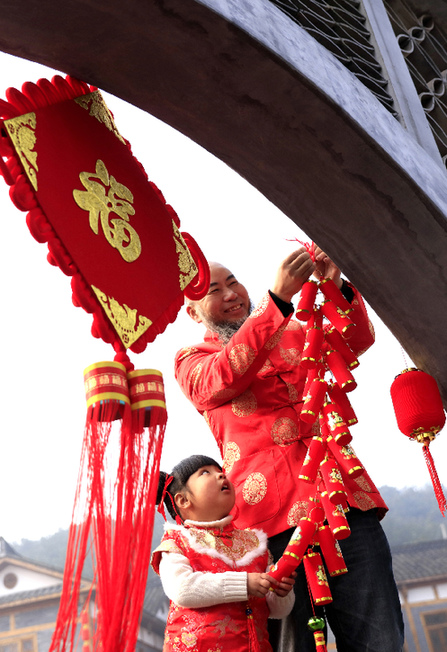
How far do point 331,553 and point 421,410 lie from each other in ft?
1.26

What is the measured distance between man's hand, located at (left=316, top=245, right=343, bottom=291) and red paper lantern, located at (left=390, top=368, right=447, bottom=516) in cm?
26

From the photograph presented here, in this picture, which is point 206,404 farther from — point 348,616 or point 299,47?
point 299,47

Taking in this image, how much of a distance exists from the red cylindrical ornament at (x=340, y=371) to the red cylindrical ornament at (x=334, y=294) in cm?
10

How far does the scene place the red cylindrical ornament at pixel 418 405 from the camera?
1424mm

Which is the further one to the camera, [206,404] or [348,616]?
[206,404]

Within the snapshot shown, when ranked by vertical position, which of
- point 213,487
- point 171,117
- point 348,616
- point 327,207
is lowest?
point 348,616

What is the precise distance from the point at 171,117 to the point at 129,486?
62 cm

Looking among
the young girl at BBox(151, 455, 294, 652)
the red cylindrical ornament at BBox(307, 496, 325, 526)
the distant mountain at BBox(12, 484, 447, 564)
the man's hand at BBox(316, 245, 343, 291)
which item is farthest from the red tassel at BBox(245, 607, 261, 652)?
the distant mountain at BBox(12, 484, 447, 564)

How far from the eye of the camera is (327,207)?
1258 mm

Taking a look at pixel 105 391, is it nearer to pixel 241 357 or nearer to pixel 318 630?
pixel 241 357

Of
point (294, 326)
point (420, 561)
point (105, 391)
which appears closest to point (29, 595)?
point (420, 561)

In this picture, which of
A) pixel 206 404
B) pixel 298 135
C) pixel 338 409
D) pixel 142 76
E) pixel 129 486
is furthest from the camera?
pixel 206 404

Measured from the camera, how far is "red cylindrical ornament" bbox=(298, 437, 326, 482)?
1.21m

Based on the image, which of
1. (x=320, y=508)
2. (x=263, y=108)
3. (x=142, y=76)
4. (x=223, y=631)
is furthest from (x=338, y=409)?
(x=142, y=76)
